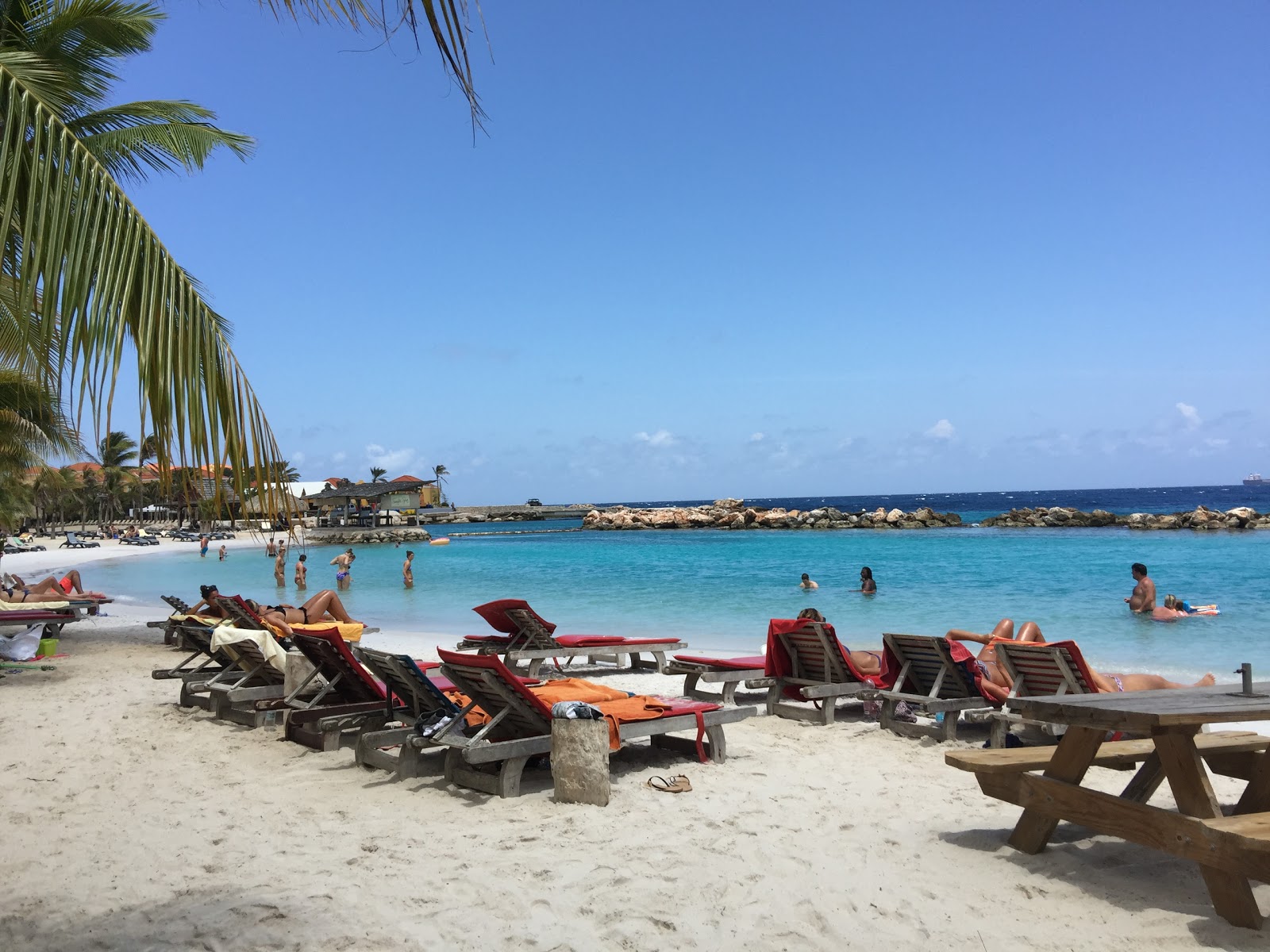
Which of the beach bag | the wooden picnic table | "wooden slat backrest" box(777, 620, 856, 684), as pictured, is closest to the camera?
the wooden picnic table

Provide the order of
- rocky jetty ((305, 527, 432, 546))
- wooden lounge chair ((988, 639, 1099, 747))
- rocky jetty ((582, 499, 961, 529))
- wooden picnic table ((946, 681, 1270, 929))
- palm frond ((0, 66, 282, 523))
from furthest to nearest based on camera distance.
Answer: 1. rocky jetty ((305, 527, 432, 546))
2. rocky jetty ((582, 499, 961, 529))
3. wooden lounge chair ((988, 639, 1099, 747))
4. wooden picnic table ((946, 681, 1270, 929))
5. palm frond ((0, 66, 282, 523))

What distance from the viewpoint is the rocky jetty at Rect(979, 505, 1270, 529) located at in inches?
1721

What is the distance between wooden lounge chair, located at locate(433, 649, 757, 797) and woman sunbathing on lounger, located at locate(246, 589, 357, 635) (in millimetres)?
4001

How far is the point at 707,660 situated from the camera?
832 centimetres

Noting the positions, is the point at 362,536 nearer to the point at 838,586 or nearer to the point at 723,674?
the point at 838,586

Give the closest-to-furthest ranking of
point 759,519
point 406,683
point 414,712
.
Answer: point 406,683, point 414,712, point 759,519

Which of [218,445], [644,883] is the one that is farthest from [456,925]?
[218,445]

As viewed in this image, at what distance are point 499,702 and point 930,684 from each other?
333 cm

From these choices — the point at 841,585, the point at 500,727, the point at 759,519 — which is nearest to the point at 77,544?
the point at 759,519

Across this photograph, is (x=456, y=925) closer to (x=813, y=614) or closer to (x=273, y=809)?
(x=273, y=809)

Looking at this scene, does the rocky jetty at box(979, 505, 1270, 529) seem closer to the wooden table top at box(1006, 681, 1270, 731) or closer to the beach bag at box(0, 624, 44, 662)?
the beach bag at box(0, 624, 44, 662)

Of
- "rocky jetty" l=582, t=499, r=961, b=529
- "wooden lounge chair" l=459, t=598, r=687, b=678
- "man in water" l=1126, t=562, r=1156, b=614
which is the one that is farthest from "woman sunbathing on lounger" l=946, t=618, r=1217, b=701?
"rocky jetty" l=582, t=499, r=961, b=529

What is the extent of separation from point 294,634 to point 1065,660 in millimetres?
5064

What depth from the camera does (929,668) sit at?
6.77 meters
